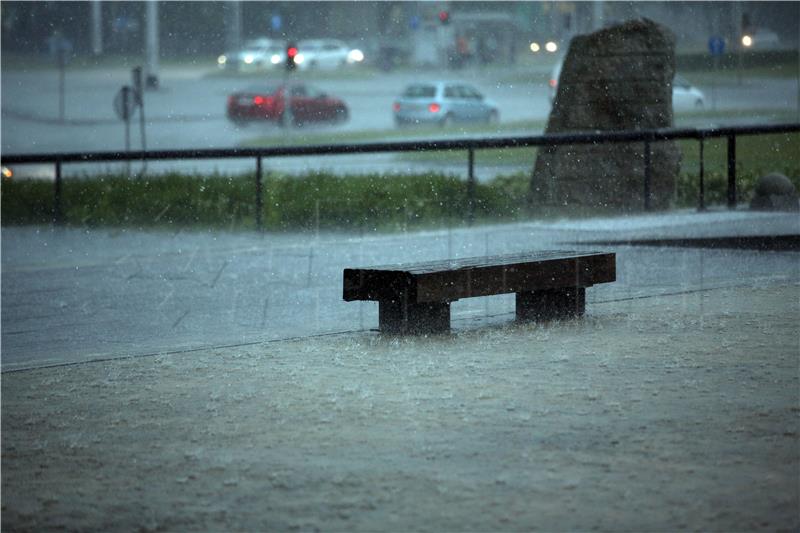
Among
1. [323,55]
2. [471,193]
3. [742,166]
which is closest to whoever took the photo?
[471,193]

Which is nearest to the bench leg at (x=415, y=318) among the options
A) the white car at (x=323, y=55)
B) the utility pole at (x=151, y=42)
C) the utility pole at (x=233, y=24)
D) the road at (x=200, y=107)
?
the road at (x=200, y=107)

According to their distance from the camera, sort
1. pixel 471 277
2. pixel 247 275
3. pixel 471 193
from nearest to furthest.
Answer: pixel 471 277 → pixel 247 275 → pixel 471 193

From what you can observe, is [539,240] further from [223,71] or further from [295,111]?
[223,71]

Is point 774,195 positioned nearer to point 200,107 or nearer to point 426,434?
point 426,434

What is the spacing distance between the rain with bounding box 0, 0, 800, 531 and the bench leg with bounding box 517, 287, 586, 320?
15mm

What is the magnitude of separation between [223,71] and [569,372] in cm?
5355

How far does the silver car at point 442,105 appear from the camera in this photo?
39.3 m

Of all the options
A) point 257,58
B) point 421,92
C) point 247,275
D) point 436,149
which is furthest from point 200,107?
point 247,275

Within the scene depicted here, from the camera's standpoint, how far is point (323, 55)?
62.0 m

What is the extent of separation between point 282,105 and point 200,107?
4.83 metres

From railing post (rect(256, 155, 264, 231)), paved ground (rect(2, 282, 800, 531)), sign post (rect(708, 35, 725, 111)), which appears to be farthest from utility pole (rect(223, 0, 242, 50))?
paved ground (rect(2, 282, 800, 531))

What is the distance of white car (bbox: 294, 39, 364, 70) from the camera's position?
201ft

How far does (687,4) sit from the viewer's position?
5644 centimetres

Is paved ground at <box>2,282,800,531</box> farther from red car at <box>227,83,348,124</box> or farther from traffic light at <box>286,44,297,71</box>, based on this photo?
red car at <box>227,83,348,124</box>
